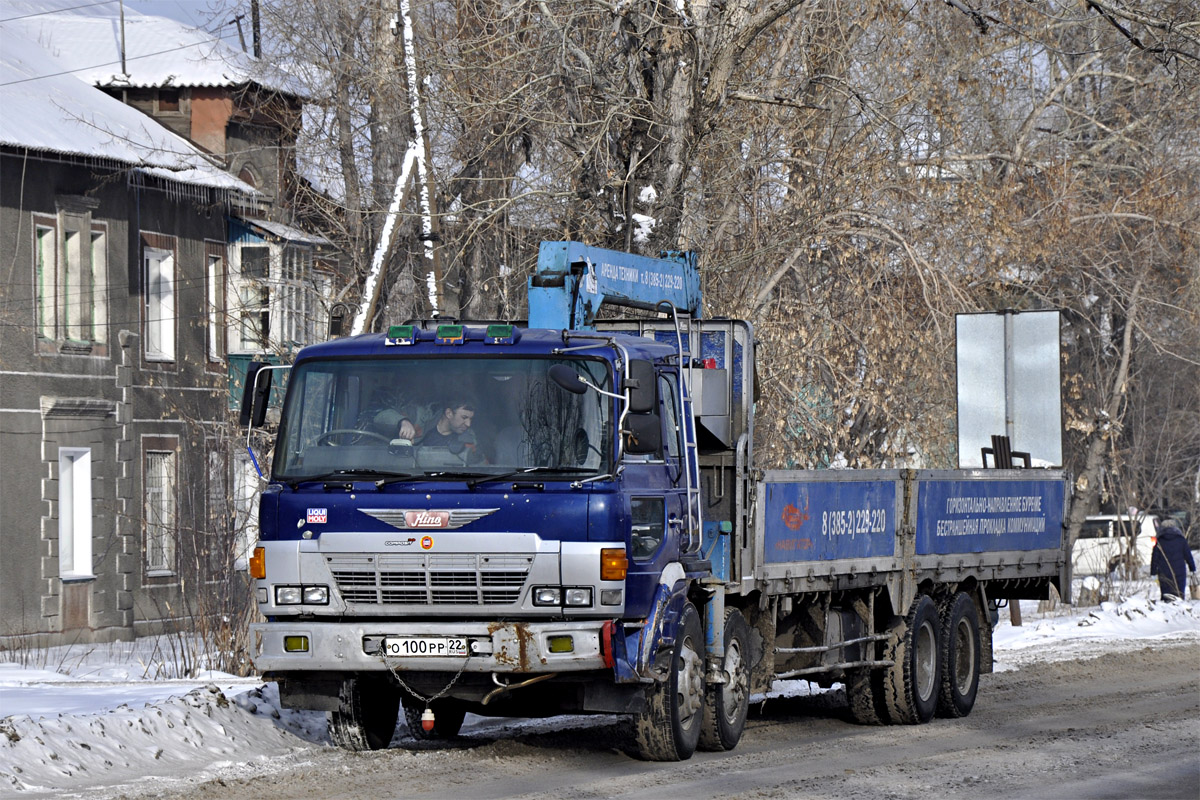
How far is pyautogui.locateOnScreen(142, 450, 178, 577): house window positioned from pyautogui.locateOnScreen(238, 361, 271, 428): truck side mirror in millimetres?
20461

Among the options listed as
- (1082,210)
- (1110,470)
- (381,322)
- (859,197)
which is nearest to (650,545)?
(859,197)

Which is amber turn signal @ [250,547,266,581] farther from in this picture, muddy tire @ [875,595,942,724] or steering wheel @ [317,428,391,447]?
muddy tire @ [875,595,942,724]

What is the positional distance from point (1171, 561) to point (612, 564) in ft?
64.9

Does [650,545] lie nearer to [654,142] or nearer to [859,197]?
[654,142]

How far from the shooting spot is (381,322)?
2644 cm

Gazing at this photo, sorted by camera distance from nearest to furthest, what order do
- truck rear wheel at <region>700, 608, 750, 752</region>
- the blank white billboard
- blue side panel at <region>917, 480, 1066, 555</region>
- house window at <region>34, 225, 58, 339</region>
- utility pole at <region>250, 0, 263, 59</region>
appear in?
truck rear wheel at <region>700, 608, 750, 752</region> → blue side panel at <region>917, 480, 1066, 555</region> → the blank white billboard → utility pole at <region>250, 0, 263, 59</region> → house window at <region>34, 225, 58, 339</region>

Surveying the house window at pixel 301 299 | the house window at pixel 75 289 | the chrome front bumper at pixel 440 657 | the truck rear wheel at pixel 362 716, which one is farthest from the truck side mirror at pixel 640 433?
the house window at pixel 75 289

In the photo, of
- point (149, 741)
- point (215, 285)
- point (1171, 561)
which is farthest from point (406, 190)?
point (1171, 561)

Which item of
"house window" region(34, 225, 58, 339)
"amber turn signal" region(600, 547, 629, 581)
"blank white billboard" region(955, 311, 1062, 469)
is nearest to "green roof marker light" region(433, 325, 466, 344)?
"amber turn signal" region(600, 547, 629, 581)

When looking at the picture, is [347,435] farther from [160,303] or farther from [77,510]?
[160,303]

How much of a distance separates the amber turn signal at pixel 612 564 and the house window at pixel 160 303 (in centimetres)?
2271

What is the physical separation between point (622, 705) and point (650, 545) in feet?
3.10

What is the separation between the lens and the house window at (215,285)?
32.6 m

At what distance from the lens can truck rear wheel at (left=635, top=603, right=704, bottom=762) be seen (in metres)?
10.7
